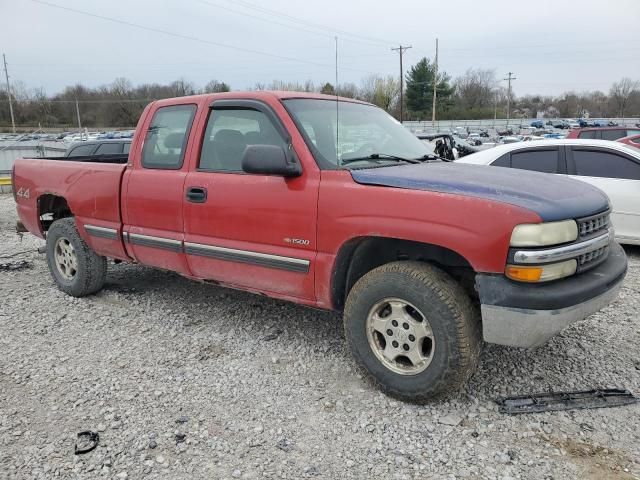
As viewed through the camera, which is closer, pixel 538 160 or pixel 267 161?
pixel 267 161

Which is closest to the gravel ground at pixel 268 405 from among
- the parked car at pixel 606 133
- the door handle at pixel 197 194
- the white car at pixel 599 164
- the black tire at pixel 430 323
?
the black tire at pixel 430 323

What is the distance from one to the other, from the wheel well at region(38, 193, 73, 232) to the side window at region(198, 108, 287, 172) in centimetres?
228

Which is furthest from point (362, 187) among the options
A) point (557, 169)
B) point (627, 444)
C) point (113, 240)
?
point (557, 169)

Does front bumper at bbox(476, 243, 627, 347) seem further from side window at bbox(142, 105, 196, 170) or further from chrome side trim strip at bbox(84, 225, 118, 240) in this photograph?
chrome side trim strip at bbox(84, 225, 118, 240)

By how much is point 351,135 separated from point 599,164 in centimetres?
459

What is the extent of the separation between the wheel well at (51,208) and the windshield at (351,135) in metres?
3.12

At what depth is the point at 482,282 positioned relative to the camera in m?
2.70

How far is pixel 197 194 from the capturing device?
3848mm

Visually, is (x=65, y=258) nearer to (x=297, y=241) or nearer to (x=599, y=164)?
(x=297, y=241)

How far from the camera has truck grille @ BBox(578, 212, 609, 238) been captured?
2855mm

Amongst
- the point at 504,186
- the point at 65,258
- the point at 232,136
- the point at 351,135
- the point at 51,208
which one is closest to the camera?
the point at 504,186

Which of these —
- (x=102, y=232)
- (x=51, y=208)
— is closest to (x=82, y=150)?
(x=51, y=208)

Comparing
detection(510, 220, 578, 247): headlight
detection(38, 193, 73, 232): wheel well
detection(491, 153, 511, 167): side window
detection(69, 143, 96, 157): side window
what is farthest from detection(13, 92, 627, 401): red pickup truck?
detection(69, 143, 96, 157): side window

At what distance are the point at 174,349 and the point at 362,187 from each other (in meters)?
2.05
